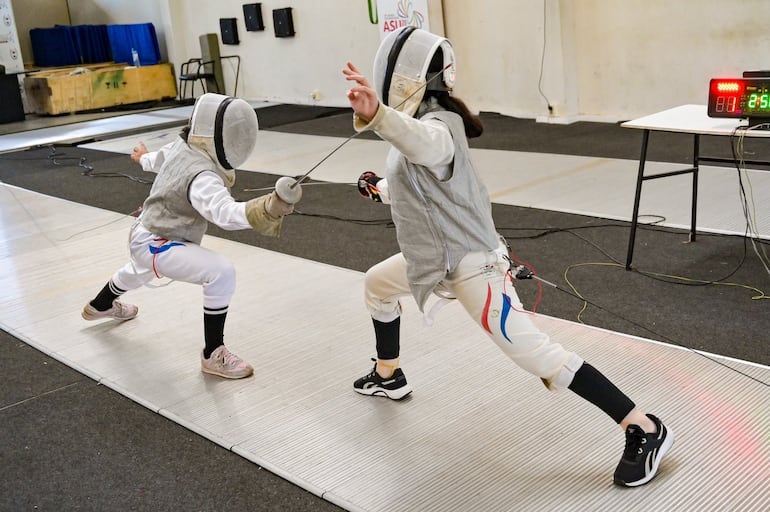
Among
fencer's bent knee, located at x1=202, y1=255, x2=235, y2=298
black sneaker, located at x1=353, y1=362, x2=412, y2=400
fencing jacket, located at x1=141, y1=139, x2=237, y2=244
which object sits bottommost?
black sneaker, located at x1=353, y1=362, x2=412, y2=400

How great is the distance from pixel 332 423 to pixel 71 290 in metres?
1.97

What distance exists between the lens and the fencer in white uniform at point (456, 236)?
6.62 ft

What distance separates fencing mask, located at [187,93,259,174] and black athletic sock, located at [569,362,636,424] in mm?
1378

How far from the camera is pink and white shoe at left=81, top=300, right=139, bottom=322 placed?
11.1ft

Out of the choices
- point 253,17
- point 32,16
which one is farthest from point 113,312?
point 32,16

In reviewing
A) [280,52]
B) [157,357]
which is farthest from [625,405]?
[280,52]

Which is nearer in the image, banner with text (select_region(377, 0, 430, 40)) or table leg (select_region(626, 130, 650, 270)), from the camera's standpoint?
table leg (select_region(626, 130, 650, 270))

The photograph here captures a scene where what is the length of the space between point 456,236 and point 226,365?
3.61 ft

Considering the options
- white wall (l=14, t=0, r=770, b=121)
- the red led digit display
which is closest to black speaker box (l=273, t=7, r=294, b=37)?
white wall (l=14, t=0, r=770, b=121)

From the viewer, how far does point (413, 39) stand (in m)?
2.13

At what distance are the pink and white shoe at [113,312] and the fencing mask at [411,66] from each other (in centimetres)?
178

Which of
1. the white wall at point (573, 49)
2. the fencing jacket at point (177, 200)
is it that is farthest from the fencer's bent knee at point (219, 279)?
the white wall at point (573, 49)

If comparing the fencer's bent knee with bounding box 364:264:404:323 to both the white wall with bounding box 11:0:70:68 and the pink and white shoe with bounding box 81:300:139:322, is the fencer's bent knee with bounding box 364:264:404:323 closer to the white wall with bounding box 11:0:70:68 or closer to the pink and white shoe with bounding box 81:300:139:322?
the pink and white shoe with bounding box 81:300:139:322

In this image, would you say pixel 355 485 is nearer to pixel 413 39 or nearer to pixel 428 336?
pixel 428 336
